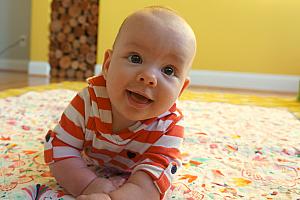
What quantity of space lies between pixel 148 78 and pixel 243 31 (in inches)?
101

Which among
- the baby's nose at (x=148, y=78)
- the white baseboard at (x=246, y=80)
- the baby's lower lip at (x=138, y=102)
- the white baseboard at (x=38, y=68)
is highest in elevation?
the baby's nose at (x=148, y=78)

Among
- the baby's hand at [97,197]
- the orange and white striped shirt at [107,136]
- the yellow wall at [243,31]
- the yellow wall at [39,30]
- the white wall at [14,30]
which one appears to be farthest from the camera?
the white wall at [14,30]

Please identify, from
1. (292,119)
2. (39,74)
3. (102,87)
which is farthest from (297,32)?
(102,87)

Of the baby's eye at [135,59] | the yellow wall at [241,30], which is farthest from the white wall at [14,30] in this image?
the baby's eye at [135,59]

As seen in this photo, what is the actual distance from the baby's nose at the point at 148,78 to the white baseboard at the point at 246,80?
249 centimetres

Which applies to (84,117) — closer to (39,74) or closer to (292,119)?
(292,119)

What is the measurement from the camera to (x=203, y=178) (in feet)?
2.48

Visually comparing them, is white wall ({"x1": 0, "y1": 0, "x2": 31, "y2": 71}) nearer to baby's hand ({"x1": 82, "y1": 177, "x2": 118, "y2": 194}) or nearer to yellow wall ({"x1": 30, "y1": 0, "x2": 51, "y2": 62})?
yellow wall ({"x1": 30, "y1": 0, "x2": 51, "y2": 62})

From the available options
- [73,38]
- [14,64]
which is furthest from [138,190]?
[14,64]

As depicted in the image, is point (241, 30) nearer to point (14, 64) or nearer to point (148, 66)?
point (14, 64)

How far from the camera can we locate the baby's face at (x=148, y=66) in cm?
57

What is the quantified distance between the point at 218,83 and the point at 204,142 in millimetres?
2015

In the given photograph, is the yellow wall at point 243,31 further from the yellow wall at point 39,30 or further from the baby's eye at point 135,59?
the baby's eye at point 135,59

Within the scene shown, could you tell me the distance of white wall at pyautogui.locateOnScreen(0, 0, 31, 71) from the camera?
3363 millimetres
